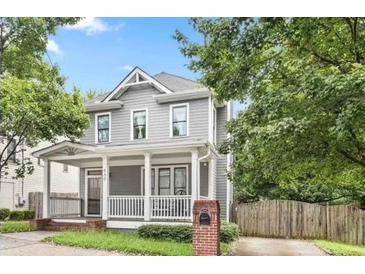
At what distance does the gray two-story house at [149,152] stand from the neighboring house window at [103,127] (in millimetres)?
15

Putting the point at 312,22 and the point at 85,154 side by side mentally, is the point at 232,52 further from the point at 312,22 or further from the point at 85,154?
the point at 85,154

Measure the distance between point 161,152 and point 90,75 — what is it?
8.11ft

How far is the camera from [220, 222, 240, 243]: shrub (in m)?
6.13

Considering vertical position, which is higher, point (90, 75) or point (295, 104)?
point (90, 75)

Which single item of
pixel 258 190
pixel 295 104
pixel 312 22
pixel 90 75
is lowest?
pixel 258 190

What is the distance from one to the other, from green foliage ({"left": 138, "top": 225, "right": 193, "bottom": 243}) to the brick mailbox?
1460 millimetres

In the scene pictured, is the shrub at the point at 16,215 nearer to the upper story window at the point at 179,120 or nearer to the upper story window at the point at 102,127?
the upper story window at the point at 102,127

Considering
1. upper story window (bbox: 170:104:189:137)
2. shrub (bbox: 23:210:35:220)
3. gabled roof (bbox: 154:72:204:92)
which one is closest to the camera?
gabled roof (bbox: 154:72:204:92)

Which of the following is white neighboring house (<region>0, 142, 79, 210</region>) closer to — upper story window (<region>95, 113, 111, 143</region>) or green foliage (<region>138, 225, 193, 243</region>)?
upper story window (<region>95, 113, 111, 143</region>)

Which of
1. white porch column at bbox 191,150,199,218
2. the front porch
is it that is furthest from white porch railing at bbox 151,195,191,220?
white porch column at bbox 191,150,199,218

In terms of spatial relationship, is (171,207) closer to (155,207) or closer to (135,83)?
(155,207)

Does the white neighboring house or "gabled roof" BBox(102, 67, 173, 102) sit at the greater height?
Result: "gabled roof" BBox(102, 67, 173, 102)
